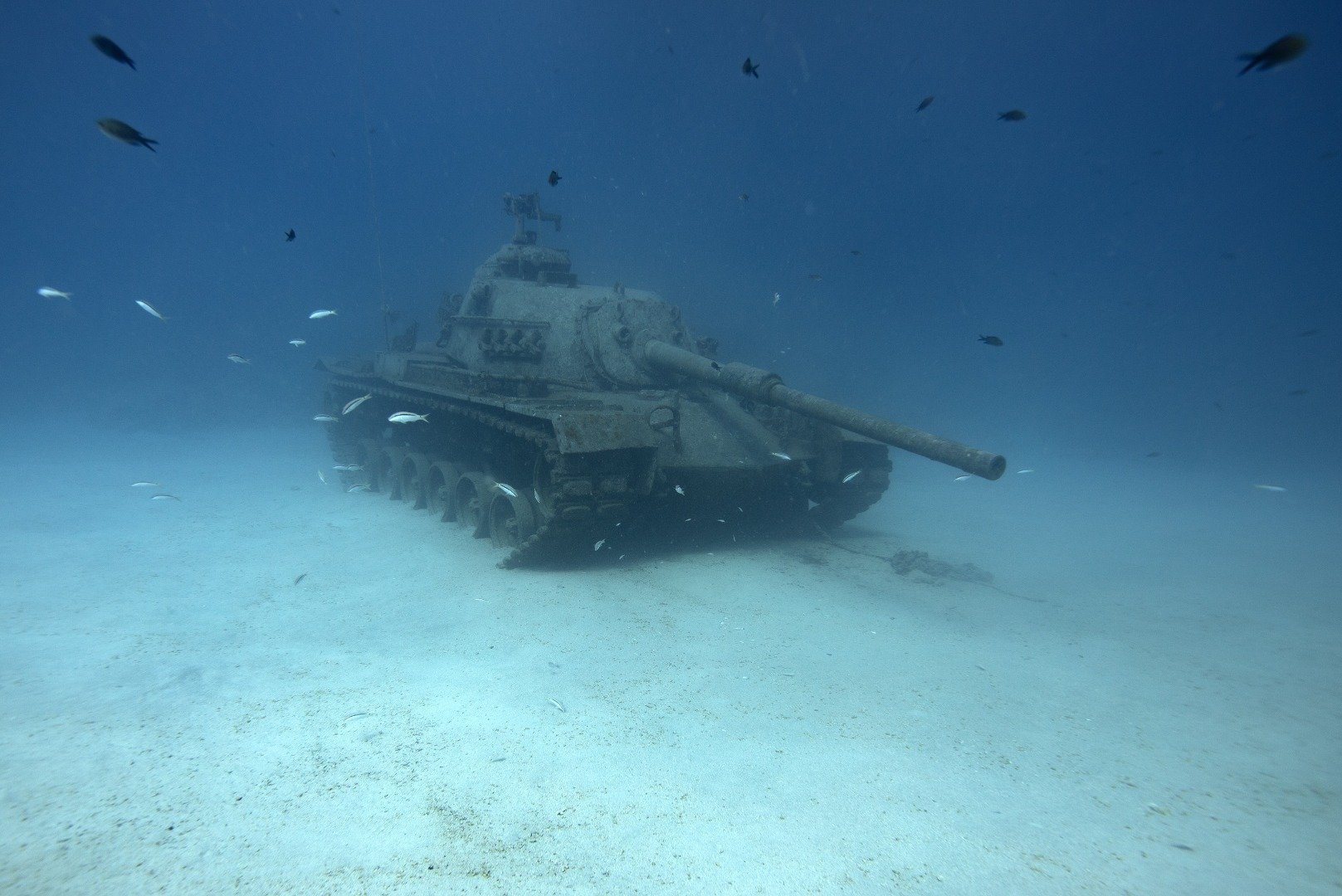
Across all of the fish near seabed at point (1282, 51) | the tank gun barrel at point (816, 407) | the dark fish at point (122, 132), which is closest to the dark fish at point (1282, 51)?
the fish near seabed at point (1282, 51)

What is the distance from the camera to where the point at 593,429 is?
20.7ft

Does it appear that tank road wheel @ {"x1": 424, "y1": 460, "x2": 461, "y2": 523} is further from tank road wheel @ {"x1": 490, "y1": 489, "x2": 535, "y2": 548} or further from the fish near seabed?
the fish near seabed

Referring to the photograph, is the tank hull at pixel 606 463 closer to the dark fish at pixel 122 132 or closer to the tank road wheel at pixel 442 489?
the tank road wheel at pixel 442 489

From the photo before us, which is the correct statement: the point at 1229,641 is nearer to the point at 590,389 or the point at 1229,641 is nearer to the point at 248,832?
the point at 590,389

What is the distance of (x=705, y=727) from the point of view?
3.97m

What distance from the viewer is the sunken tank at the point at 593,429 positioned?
6488 millimetres

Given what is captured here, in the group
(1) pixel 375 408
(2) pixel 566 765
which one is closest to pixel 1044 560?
(2) pixel 566 765

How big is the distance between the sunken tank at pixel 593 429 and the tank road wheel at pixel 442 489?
0.09 feet

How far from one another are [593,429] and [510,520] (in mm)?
2112

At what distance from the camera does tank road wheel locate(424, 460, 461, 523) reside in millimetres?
9070

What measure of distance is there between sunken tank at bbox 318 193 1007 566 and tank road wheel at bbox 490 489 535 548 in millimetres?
21

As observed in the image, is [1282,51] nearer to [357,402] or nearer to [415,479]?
[357,402]

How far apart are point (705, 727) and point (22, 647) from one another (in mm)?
4981

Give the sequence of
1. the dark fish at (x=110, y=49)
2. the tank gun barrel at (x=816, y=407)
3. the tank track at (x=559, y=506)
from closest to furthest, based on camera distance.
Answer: the dark fish at (x=110, y=49) → the tank gun barrel at (x=816, y=407) → the tank track at (x=559, y=506)
